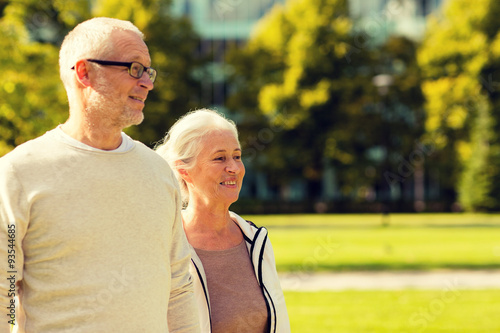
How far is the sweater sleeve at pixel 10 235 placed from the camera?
221cm

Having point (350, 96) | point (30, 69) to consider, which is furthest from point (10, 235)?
point (350, 96)

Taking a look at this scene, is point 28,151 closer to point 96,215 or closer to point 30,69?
point 96,215

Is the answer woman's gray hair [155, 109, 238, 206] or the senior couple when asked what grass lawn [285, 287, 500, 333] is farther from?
the senior couple

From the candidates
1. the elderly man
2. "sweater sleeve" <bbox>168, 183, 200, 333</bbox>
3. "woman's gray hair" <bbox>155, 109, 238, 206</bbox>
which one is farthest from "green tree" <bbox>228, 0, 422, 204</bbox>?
the elderly man

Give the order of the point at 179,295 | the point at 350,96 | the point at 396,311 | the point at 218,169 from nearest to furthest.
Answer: the point at 179,295, the point at 218,169, the point at 396,311, the point at 350,96

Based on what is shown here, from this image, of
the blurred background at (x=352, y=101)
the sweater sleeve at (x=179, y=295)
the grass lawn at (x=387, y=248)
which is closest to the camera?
the sweater sleeve at (x=179, y=295)

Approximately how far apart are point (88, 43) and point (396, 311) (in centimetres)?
796

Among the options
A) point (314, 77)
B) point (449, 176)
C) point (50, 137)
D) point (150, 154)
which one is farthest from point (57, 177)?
point (449, 176)

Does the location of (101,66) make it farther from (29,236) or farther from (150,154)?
(29,236)

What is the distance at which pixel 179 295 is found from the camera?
A: 2686mm

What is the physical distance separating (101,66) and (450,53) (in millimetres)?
42248

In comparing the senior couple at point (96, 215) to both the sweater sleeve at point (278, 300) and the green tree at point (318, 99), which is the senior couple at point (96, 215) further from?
the green tree at point (318, 99)

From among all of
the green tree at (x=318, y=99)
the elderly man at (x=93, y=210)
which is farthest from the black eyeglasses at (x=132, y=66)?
the green tree at (x=318, y=99)

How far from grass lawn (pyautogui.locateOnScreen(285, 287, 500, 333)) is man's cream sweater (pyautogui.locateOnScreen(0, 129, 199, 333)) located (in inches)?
246
